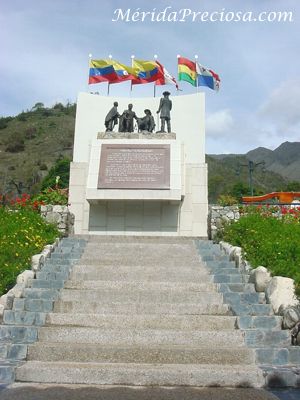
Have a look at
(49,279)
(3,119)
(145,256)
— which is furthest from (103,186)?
(3,119)

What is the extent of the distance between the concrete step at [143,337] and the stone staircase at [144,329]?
0.01 meters

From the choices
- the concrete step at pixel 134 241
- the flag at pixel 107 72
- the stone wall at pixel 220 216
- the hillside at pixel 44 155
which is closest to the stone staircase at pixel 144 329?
the concrete step at pixel 134 241

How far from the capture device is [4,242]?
8.27 m

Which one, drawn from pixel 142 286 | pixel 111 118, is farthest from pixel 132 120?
pixel 142 286

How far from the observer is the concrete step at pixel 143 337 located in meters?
5.45

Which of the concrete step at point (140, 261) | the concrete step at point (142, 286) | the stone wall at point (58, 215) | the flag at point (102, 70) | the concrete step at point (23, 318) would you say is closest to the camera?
the concrete step at point (23, 318)

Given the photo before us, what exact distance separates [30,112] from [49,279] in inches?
3018

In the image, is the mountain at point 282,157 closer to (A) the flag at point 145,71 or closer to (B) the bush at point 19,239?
(A) the flag at point 145,71

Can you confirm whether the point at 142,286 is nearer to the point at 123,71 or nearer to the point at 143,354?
the point at 143,354

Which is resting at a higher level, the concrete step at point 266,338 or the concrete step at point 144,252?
the concrete step at point 144,252

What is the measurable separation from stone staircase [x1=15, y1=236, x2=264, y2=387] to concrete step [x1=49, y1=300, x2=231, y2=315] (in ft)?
0.05

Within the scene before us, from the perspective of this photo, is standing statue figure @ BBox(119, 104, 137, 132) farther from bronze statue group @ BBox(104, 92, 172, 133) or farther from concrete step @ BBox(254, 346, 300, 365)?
concrete step @ BBox(254, 346, 300, 365)

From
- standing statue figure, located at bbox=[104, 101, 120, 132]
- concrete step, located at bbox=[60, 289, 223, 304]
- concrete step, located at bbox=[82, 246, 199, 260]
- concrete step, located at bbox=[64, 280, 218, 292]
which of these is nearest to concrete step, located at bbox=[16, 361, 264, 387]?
concrete step, located at bbox=[60, 289, 223, 304]

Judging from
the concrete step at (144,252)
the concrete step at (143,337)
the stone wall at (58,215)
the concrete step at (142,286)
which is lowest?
the concrete step at (143,337)
